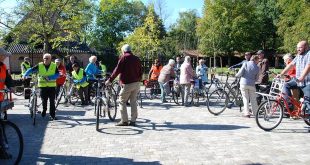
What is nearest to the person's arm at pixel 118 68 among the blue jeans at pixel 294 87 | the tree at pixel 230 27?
the blue jeans at pixel 294 87

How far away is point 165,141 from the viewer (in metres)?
7.43

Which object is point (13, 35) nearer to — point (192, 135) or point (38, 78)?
point (38, 78)

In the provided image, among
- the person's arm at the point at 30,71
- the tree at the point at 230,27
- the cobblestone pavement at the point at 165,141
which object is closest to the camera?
the cobblestone pavement at the point at 165,141

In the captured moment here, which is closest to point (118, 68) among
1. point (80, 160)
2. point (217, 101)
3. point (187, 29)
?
point (80, 160)

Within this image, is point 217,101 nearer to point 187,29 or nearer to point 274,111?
point 274,111

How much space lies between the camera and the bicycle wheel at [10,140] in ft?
17.6

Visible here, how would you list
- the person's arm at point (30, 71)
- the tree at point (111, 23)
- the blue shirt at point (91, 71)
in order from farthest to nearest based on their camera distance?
the tree at point (111, 23) < the blue shirt at point (91, 71) < the person's arm at point (30, 71)

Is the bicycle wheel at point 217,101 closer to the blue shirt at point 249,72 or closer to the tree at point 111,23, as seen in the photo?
the blue shirt at point 249,72

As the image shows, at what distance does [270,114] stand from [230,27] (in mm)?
47290

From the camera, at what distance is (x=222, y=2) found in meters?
55.4

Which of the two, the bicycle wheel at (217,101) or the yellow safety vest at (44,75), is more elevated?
the yellow safety vest at (44,75)

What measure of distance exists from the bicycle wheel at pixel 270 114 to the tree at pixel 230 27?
151 feet

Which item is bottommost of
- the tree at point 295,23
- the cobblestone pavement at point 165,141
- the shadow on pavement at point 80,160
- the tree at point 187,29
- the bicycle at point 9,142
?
the shadow on pavement at point 80,160

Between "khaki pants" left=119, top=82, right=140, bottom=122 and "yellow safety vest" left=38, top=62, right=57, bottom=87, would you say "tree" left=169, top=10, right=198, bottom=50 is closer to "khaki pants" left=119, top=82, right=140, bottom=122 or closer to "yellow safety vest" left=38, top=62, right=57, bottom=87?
"yellow safety vest" left=38, top=62, right=57, bottom=87
